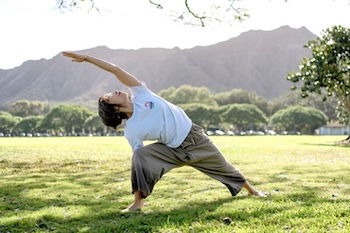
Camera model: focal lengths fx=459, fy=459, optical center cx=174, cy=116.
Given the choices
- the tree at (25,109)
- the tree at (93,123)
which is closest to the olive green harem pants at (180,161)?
the tree at (93,123)

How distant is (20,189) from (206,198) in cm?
355

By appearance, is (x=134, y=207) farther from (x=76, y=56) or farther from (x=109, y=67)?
(x=76, y=56)

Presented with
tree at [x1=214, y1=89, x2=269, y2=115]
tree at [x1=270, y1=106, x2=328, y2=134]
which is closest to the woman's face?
tree at [x1=270, y1=106, x2=328, y2=134]

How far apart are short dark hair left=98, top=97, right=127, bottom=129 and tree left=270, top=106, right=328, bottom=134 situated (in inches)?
4361

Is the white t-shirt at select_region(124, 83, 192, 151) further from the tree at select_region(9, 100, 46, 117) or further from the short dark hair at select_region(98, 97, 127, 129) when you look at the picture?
the tree at select_region(9, 100, 46, 117)

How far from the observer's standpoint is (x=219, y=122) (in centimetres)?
11625

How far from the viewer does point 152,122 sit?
5.90 metres

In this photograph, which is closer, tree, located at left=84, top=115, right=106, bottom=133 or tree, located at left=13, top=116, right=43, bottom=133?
tree, located at left=84, top=115, right=106, bottom=133

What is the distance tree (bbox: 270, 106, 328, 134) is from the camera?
11244 cm

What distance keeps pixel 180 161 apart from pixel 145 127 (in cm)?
78

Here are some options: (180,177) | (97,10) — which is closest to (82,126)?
(97,10)

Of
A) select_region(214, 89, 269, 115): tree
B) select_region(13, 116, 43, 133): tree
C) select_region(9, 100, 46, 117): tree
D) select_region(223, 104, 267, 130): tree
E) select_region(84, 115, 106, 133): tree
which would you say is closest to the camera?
select_region(223, 104, 267, 130): tree

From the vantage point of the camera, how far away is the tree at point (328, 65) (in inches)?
1265

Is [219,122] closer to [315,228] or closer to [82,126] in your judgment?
[82,126]
